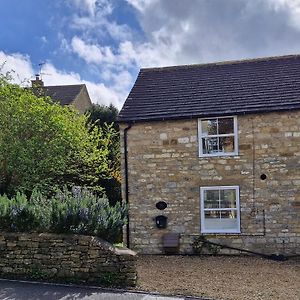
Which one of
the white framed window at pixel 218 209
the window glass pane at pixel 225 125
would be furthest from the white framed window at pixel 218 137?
the white framed window at pixel 218 209

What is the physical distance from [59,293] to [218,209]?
6554mm

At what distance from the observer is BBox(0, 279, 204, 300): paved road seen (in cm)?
694

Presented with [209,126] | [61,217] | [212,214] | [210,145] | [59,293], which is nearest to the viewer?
[59,293]

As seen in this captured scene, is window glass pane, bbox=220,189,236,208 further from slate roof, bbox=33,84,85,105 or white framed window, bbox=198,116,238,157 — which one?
slate roof, bbox=33,84,85,105

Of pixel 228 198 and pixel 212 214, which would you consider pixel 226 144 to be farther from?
pixel 212 214

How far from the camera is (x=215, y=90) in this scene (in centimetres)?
1364

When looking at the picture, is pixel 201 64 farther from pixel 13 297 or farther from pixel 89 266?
pixel 13 297

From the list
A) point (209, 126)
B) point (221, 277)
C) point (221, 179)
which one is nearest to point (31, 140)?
point (209, 126)

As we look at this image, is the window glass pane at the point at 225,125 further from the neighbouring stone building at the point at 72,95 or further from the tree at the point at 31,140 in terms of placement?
the neighbouring stone building at the point at 72,95

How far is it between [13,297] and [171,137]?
7.21 meters

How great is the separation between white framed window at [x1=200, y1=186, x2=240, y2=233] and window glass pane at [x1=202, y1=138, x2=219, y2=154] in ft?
3.86

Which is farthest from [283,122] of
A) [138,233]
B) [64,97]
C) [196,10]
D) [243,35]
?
[64,97]

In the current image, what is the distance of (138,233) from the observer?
41.8 feet

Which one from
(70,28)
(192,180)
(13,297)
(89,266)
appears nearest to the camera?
(13,297)
